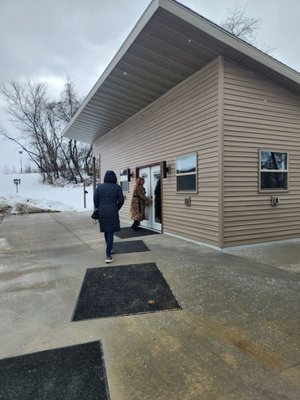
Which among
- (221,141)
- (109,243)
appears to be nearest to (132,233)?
(109,243)

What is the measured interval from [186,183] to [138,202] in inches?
86.9

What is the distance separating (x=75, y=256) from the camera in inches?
206

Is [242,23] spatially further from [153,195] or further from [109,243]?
[109,243]

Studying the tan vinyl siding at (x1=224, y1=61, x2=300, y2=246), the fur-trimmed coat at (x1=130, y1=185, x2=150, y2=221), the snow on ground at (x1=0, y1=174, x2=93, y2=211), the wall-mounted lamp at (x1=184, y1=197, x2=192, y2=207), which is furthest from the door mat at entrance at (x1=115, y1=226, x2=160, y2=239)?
the snow on ground at (x1=0, y1=174, x2=93, y2=211)

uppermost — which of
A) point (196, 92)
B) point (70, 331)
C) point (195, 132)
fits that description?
point (196, 92)

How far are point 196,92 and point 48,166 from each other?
2299 centimetres

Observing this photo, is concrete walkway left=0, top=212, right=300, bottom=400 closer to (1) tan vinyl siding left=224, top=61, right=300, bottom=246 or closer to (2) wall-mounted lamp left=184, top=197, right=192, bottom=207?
(1) tan vinyl siding left=224, top=61, right=300, bottom=246

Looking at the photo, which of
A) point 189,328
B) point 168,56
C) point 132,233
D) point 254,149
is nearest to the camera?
point 189,328

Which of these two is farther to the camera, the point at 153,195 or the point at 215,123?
the point at 153,195

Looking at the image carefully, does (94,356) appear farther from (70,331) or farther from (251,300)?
(251,300)

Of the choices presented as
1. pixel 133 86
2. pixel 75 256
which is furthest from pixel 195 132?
pixel 75 256

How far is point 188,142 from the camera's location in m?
6.25

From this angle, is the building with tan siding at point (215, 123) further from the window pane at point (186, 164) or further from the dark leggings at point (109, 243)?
the dark leggings at point (109, 243)

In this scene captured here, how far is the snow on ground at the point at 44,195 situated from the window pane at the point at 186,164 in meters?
10.1
